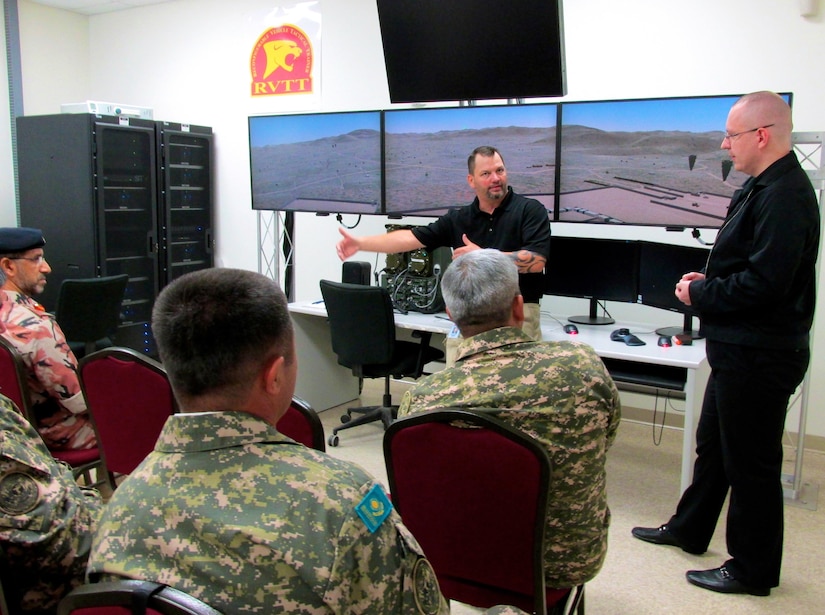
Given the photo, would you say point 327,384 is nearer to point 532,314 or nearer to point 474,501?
point 532,314

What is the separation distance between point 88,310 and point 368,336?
1.80m

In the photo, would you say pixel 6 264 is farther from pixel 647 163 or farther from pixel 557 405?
pixel 647 163

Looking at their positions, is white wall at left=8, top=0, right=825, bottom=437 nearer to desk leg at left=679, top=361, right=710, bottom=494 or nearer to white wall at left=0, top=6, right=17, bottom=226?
white wall at left=0, top=6, right=17, bottom=226

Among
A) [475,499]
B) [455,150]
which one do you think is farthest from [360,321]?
[475,499]

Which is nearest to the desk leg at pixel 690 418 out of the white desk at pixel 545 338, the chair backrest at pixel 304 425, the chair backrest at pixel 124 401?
the white desk at pixel 545 338

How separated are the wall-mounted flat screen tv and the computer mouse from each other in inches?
21.2

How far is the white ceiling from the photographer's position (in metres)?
6.26

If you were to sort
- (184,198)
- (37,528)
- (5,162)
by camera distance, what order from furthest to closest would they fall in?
1. (5,162)
2. (184,198)
3. (37,528)

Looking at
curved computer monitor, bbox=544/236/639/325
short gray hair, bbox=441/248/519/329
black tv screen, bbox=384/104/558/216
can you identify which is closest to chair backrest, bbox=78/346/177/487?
short gray hair, bbox=441/248/519/329

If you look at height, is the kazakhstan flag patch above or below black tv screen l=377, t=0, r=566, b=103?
below

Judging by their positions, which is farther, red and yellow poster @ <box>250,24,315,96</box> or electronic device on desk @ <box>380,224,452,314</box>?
red and yellow poster @ <box>250,24,315,96</box>

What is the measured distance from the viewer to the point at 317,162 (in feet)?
14.4

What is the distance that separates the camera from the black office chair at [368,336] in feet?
12.0

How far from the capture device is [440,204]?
13.0ft
